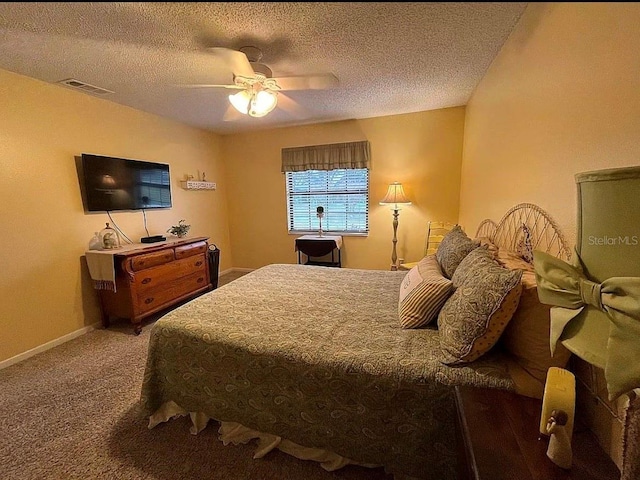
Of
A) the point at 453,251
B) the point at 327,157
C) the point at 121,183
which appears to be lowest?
the point at 453,251

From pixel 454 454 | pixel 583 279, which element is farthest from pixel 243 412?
pixel 583 279

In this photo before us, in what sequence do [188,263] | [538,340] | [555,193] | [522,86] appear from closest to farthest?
1. [538,340]
2. [555,193]
3. [522,86]
4. [188,263]

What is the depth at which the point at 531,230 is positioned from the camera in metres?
1.57

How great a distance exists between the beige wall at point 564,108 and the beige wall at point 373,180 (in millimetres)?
1297

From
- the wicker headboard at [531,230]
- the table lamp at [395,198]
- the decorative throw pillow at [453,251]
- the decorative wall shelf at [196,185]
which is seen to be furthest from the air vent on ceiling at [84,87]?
the wicker headboard at [531,230]

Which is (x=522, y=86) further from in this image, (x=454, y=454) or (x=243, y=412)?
(x=243, y=412)

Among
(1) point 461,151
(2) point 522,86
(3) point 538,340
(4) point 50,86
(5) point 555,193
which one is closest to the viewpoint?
(3) point 538,340

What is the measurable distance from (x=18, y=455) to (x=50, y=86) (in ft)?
9.00

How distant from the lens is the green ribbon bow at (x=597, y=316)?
1.62 feet

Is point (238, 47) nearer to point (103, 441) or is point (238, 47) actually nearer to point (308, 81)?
point (308, 81)

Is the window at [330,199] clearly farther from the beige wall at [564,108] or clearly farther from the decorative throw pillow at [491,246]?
the decorative throw pillow at [491,246]

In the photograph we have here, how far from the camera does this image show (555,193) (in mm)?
1336

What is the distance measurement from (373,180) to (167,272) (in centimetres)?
281

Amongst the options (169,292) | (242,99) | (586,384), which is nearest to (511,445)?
(586,384)
